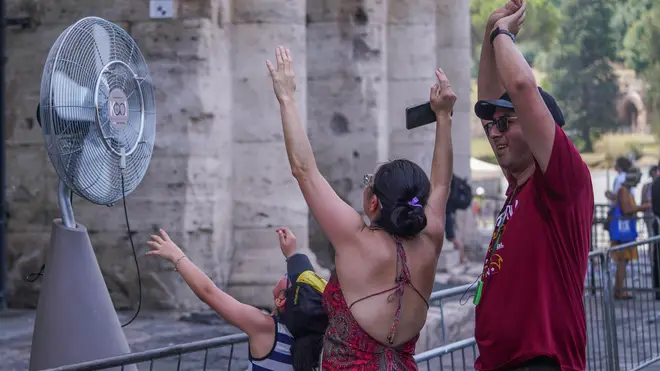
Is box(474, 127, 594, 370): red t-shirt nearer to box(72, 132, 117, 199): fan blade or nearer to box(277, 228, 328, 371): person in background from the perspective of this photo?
box(277, 228, 328, 371): person in background

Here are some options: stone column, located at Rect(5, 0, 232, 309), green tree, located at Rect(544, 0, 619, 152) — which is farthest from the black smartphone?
green tree, located at Rect(544, 0, 619, 152)

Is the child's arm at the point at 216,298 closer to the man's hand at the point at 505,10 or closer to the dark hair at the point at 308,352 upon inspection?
the dark hair at the point at 308,352

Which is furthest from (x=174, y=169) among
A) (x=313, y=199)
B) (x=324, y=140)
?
(x=313, y=199)

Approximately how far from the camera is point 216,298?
4.35 metres

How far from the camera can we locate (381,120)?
11.4m

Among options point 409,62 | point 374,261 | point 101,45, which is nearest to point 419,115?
point 374,261

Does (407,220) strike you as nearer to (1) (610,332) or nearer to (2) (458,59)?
(1) (610,332)

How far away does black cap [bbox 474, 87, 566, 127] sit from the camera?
144 inches

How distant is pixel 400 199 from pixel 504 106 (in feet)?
1.44

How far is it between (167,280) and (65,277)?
3.52 m

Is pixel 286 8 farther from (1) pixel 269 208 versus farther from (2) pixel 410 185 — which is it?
(2) pixel 410 185

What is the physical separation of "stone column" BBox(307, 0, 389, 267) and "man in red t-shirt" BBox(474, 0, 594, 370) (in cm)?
756

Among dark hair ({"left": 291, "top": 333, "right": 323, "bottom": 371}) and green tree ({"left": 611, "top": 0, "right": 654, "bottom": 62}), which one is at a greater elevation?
green tree ({"left": 611, "top": 0, "right": 654, "bottom": 62})

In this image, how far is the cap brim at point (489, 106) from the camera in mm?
3670
